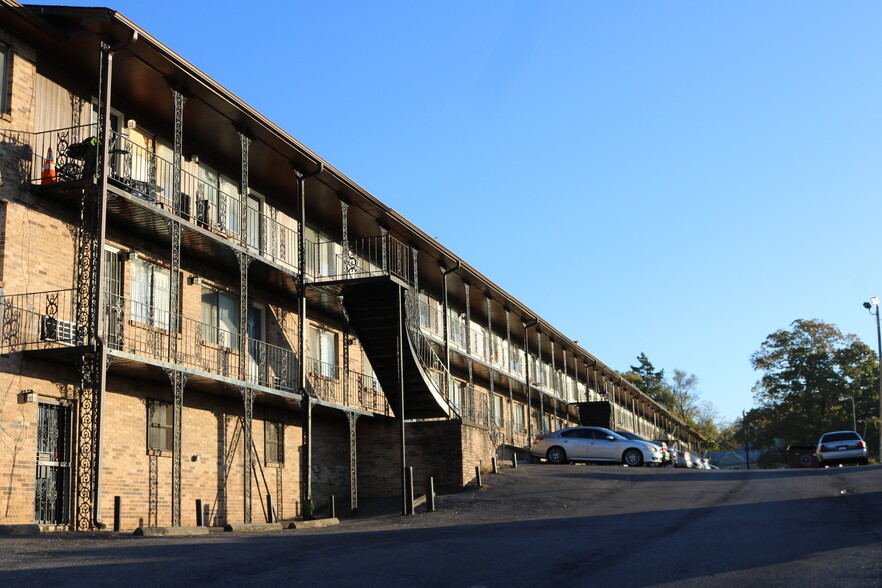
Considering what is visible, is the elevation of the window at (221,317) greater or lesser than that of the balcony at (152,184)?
lesser

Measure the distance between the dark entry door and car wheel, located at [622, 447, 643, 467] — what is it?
19.2 metres

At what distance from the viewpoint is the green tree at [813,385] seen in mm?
67938

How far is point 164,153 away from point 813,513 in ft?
47.8

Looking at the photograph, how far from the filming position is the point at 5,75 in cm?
1652

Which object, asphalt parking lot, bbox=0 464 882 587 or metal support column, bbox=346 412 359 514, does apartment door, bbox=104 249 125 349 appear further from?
metal support column, bbox=346 412 359 514

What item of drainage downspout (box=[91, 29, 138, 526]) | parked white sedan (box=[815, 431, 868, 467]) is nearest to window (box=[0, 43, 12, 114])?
drainage downspout (box=[91, 29, 138, 526])

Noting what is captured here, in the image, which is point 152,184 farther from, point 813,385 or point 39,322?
point 813,385

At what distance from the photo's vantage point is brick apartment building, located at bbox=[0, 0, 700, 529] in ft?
52.9

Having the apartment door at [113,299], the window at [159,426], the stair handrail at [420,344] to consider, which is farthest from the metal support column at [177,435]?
the stair handrail at [420,344]

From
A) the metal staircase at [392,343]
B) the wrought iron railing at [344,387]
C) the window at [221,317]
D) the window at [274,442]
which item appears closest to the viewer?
the window at [221,317]

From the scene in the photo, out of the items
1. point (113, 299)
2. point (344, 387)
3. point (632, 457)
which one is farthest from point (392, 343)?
point (632, 457)

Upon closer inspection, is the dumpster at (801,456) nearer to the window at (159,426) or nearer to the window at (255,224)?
the window at (255,224)

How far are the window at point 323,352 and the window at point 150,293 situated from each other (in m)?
6.01

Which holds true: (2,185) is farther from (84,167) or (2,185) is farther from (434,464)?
(434,464)
